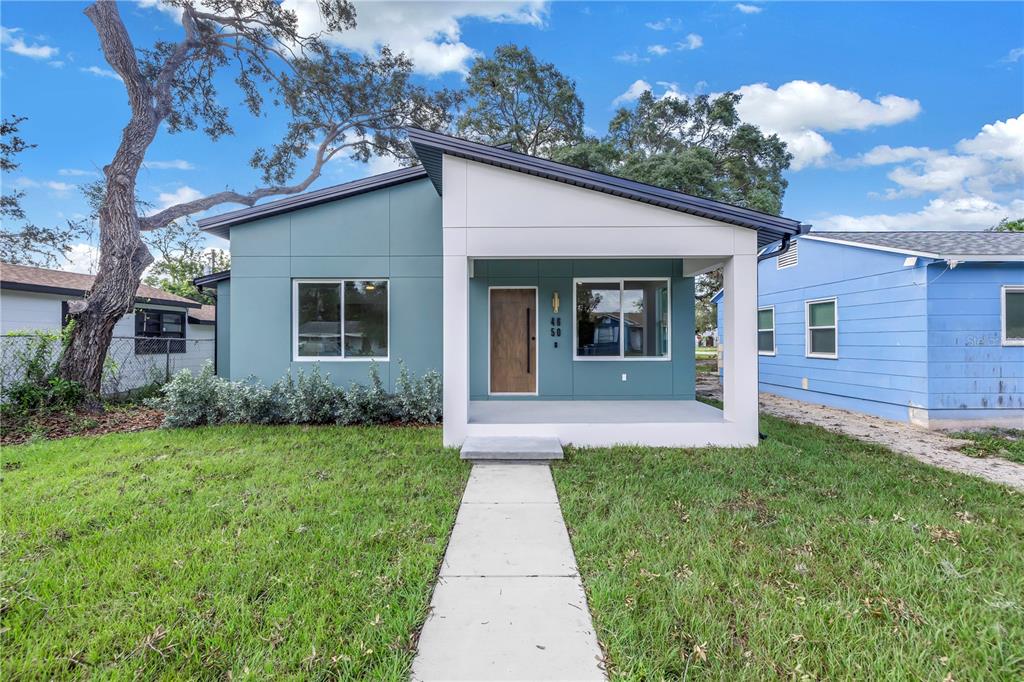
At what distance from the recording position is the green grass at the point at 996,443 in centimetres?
566

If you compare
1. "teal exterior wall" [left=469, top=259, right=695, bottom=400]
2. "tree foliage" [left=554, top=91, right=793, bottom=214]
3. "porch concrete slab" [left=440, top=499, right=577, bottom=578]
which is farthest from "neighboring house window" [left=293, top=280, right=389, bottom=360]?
"tree foliage" [left=554, top=91, right=793, bottom=214]

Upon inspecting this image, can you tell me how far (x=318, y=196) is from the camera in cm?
746

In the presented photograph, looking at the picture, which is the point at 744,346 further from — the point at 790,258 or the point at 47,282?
the point at 47,282

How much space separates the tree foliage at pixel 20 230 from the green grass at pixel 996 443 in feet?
62.5

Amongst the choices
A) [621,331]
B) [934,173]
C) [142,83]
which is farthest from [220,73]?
[934,173]

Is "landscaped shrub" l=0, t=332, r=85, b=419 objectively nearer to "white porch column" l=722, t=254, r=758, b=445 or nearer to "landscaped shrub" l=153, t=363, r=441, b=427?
"landscaped shrub" l=153, t=363, r=441, b=427

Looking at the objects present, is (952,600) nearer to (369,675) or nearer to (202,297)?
(369,675)

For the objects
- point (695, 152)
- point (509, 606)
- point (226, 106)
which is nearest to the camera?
point (509, 606)

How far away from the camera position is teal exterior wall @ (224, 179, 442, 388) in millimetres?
7566

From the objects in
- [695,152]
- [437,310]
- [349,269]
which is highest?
[695,152]

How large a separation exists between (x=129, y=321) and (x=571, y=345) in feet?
40.0

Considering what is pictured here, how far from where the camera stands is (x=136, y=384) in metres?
10.7

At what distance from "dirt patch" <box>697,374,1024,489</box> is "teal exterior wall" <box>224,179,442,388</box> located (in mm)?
6985

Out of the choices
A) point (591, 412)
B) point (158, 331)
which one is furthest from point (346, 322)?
point (158, 331)
